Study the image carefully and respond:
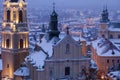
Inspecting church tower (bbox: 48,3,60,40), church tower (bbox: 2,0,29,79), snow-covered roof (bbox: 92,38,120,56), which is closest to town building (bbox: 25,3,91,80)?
church tower (bbox: 48,3,60,40)

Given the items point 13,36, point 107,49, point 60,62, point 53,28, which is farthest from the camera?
point 107,49

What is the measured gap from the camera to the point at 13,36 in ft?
198

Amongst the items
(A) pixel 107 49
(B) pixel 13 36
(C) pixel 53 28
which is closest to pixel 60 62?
(C) pixel 53 28

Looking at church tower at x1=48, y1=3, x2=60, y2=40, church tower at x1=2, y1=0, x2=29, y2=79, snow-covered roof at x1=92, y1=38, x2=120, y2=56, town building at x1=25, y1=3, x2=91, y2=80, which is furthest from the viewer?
snow-covered roof at x1=92, y1=38, x2=120, y2=56

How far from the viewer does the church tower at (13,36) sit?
198 feet

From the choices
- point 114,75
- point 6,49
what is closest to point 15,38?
point 6,49

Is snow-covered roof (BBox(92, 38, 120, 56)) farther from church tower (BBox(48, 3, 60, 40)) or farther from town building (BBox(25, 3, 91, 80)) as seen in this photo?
town building (BBox(25, 3, 91, 80))

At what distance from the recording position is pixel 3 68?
61531 millimetres

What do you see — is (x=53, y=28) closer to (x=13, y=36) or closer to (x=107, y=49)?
(x=13, y=36)

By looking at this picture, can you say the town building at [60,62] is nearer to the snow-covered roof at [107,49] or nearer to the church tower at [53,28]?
the church tower at [53,28]

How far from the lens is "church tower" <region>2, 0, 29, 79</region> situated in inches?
2372

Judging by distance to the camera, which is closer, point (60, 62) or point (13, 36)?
point (60, 62)

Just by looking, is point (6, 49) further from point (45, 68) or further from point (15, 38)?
point (45, 68)

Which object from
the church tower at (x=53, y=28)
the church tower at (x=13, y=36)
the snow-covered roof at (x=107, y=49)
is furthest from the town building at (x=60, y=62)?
the snow-covered roof at (x=107, y=49)
